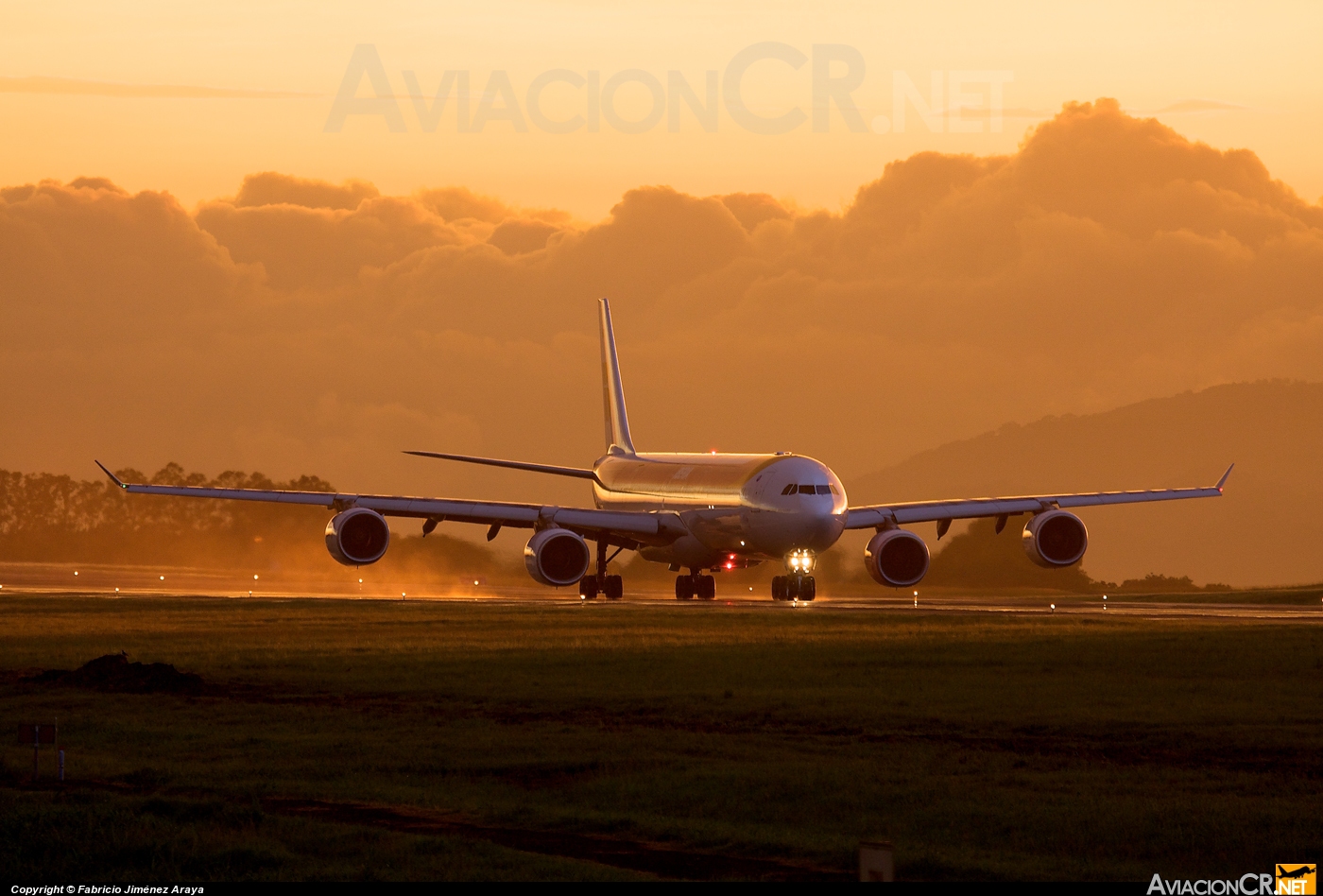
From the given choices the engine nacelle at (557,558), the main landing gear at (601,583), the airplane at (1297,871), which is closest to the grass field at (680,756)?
the airplane at (1297,871)

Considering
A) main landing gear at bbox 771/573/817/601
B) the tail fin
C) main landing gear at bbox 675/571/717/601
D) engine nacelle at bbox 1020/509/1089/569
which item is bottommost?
main landing gear at bbox 771/573/817/601

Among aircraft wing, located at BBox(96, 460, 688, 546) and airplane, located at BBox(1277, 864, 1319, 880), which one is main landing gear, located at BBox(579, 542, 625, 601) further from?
airplane, located at BBox(1277, 864, 1319, 880)

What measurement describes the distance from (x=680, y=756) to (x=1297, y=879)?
34.4ft

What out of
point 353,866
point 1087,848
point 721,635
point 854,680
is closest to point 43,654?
point 721,635

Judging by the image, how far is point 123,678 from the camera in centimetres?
3609

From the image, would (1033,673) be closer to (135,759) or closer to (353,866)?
(135,759)

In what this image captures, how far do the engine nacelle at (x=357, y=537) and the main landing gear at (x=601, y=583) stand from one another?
1052 cm

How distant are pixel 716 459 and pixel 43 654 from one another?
3003 centimetres

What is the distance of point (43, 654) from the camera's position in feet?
140

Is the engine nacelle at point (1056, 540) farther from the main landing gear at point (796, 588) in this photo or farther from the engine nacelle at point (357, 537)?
the engine nacelle at point (357, 537)

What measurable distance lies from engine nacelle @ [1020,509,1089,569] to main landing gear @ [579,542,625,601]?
52.4 feet

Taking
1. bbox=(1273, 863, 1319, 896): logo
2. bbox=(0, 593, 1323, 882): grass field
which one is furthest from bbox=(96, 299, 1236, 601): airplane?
bbox=(1273, 863, 1319, 896): logo

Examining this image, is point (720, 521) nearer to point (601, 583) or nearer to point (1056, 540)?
point (601, 583)

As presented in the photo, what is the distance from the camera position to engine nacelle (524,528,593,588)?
59250 millimetres
